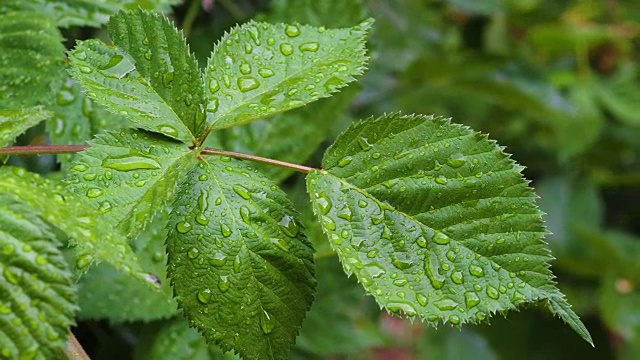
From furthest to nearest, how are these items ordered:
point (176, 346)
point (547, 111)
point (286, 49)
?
point (547, 111), point (176, 346), point (286, 49)

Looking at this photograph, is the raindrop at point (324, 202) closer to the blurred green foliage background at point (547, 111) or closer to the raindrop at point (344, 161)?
the raindrop at point (344, 161)

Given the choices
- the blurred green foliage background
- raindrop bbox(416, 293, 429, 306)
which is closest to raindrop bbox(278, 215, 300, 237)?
raindrop bbox(416, 293, 429, 306)

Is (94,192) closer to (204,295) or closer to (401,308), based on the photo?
(204,295)

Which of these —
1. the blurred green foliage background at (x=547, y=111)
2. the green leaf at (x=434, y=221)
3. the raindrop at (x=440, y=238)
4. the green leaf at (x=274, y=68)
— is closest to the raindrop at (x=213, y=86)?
the green leaf at (x=274, y=68)

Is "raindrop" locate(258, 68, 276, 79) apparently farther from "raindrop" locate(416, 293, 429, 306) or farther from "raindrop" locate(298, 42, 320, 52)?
"raindrop" locate(416, 293, 429, 306)

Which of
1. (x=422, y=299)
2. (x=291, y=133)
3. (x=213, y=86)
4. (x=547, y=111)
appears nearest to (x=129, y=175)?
(x=213, y=86)
